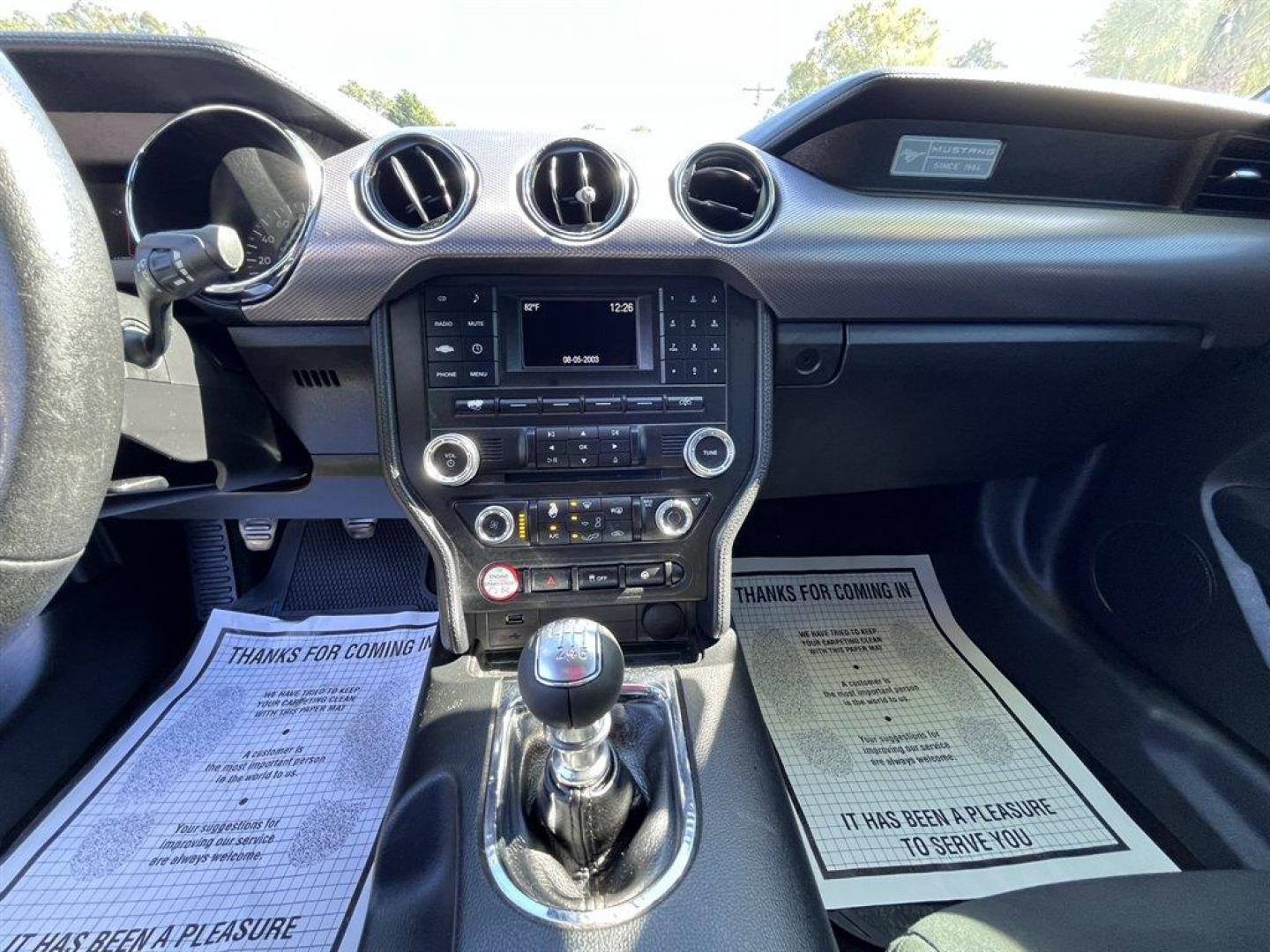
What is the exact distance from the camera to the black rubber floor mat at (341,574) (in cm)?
134

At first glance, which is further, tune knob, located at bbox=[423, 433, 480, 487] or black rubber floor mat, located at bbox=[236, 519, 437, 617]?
black rubber floor mat, located at bbox=[236, 519, 437, 617]

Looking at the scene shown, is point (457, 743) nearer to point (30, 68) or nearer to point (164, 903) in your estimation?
point (164, 903)

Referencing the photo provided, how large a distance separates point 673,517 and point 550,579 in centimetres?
18

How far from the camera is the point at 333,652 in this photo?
47.6 inches

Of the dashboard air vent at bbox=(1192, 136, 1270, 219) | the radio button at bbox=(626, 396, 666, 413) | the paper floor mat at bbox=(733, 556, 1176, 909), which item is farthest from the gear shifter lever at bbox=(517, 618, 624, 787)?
the dashboard air vent at bbox=(1192, 136, 1270, 219)

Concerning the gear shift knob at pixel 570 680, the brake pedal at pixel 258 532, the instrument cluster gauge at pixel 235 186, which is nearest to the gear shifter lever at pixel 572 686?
the gear shift knob at pixel 570 680

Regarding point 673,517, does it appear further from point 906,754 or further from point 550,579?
point 906,754

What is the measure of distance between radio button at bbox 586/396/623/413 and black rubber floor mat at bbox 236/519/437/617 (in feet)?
2.28

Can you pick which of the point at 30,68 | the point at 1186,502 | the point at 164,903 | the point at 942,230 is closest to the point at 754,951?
Answer: the point at 164,903

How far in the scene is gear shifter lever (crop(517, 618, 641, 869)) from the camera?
1.88 ft

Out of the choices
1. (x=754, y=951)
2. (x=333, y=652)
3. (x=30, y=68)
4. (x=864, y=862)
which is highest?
(x=30, y=68)

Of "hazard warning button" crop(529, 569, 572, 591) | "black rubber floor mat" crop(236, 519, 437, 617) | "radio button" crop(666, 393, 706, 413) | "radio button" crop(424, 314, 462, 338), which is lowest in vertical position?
"black rubber floor mat" crop(236, 519, 437, 617)

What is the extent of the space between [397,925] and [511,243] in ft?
2.44

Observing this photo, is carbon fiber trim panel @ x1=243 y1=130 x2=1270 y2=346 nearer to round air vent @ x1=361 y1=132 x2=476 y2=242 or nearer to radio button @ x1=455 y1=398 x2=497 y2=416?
round air vent @ x1=361 y1=132 x2=476 y2=242
